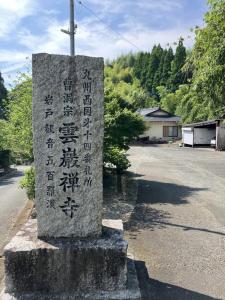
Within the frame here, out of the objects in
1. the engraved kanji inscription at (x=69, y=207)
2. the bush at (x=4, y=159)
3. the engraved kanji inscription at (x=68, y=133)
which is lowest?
the bush at (x=4, y=159)

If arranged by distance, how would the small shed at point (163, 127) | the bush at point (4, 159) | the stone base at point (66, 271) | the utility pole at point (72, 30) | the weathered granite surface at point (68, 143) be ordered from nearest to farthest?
the stone base at point (66, 271), the weathered granite surface at point (68, 143), the utility pole at point (72, 30), the bush at point (4, 159), the small shed at point (163, 127)

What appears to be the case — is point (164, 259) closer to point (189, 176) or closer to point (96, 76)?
point (96, 76)

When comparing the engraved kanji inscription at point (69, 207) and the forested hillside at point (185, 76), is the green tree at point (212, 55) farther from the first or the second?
the engraved kanji inscription at point (69, 207)

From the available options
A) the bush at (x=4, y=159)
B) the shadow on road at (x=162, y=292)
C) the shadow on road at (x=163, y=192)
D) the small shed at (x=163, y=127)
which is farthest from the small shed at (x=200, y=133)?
the shadow on road at (x=162, y=292)

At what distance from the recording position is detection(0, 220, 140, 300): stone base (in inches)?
172

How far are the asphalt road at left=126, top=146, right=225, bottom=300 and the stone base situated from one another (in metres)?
0.59

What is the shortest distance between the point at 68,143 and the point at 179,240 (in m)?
3.36

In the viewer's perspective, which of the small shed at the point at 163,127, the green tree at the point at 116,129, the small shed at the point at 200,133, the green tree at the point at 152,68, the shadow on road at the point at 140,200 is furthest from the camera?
the green tree at the point at 152,68

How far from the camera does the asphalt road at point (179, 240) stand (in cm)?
499

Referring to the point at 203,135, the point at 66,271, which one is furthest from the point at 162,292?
the point at 203,135

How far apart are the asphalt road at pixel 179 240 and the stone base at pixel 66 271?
1.94ft

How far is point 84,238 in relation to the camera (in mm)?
4621

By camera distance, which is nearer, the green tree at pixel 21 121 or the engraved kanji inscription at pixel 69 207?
the engraved kanji inscription at pixel 69 207

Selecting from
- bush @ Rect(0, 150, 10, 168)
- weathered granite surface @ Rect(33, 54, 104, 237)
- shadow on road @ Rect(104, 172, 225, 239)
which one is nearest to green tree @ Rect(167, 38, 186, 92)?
bush @ Rect(0, 150, 10, 168)
